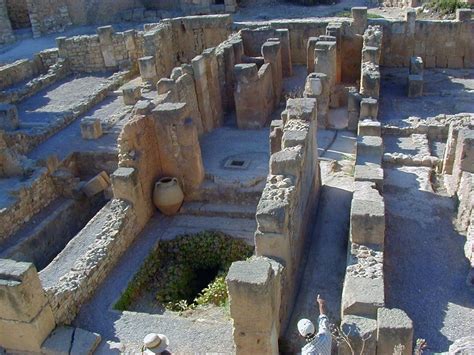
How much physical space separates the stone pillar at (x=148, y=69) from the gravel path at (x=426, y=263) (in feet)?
34.4

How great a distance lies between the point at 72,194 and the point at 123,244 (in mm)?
3846

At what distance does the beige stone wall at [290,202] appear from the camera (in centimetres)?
765

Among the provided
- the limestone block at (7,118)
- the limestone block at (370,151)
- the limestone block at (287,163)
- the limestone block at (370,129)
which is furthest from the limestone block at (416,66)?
the limestone block at (7,118)

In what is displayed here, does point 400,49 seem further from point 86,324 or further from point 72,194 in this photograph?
point 86,324

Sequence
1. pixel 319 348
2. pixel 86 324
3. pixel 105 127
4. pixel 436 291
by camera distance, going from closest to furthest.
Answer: pixel 319 348 → pixel 436 291 → pixel 86 324 → pixel 105 127

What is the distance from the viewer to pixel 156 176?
11508mm

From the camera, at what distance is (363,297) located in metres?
6.74

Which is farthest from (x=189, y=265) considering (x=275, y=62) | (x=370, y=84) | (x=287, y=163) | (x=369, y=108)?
(x=275, y=62)

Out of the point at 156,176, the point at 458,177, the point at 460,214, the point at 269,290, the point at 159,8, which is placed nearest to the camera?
the point at 269,290

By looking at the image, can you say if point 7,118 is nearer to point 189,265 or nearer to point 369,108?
point 189,265

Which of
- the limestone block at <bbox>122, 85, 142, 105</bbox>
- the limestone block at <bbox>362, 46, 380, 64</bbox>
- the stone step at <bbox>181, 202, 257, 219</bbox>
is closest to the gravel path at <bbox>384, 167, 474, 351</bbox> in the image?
the stone step at <bbox>181, 202, 257, 219</bbox>

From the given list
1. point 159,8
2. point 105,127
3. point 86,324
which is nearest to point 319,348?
point 86,324

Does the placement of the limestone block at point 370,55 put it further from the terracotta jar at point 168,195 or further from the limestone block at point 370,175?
the terracotta jar at point 168,195

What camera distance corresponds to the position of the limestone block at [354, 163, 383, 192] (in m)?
9.44
